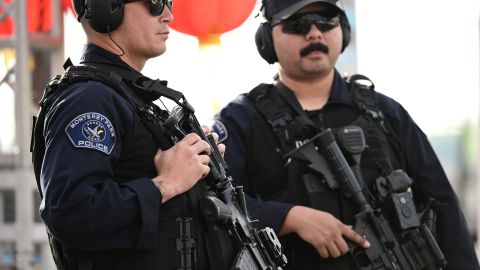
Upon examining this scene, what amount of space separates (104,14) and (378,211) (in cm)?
132

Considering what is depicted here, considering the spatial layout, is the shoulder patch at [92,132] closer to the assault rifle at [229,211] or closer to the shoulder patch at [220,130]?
the assault rifle at [229,211]

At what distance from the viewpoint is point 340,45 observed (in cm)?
371

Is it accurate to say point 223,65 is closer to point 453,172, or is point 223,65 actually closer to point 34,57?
point 34,57

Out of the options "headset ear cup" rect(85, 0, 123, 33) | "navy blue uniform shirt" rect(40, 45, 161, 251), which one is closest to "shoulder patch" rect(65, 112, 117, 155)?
"navy blue uniform shirt" rect(40, 45, 161, 251)

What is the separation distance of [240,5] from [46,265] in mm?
1943

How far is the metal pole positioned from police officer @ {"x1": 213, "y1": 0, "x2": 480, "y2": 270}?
2622 mm

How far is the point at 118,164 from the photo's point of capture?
2590mm

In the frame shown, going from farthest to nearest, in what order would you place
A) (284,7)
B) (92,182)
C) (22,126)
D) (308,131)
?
(22,126), (284,7), (308,131), (92,182)

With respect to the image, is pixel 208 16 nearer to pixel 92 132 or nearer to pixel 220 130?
pixel 220 130

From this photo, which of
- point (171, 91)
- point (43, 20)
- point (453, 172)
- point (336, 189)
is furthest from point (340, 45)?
point (453, 172)

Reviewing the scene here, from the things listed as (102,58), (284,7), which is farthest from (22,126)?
(102,58)

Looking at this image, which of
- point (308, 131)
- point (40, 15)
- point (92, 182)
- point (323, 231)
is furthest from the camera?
point (40, 15)

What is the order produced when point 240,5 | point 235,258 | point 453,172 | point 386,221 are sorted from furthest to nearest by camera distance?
point 453,172
point 240,5
point 386,221
point 235,258

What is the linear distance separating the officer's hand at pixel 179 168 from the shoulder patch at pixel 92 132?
15 centimetres
